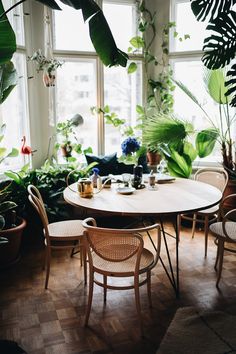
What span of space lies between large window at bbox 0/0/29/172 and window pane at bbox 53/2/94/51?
47cm

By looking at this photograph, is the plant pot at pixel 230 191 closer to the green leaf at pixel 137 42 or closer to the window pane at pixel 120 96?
the window pane at pixel 120 96

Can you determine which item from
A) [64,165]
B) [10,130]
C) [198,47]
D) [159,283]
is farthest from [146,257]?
[198,47]

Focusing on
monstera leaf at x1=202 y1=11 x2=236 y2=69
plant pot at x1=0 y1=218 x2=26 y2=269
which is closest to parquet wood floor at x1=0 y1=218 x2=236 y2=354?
plant pot at x1=0 y1=218 x2=26 y2=269

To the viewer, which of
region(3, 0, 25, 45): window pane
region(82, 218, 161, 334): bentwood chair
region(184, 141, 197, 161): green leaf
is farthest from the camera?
region(184, 141, 197, 161): green leaf

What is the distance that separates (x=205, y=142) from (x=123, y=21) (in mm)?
1979

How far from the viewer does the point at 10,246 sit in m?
3.11

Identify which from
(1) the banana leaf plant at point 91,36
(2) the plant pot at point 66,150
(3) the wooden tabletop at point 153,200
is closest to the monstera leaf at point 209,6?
(1) the banana leaf plant at point 91,36

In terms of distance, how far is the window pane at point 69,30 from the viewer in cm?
425

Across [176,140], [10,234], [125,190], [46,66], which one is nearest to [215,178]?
[176,140]

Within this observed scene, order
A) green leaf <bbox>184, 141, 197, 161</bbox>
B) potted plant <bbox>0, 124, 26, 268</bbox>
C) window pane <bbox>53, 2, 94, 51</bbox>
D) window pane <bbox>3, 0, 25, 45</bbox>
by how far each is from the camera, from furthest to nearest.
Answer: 1. window pane <bbox>53, 2, 94, 51</bbox>
2. green leaf <bbox>184, 141, 197, 161</bbox>
3. window pane <bbox>3, 0, 25, 45</bbox>
4. potted plant <bbox>0, 124, 26, 268</bbox>

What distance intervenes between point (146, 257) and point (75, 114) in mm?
2643

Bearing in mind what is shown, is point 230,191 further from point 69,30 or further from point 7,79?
point 69,30

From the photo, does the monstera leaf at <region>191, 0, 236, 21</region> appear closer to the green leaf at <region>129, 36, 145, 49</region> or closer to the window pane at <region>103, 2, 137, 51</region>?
the green leaf at <region>129, 36, 145, 49</region>

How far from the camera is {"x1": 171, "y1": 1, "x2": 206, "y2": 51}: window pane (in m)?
4.42
